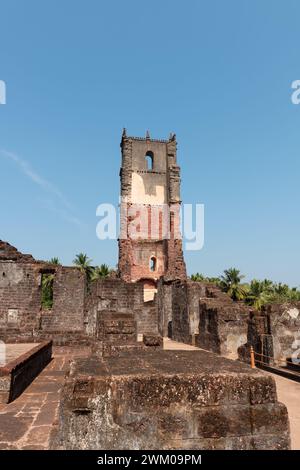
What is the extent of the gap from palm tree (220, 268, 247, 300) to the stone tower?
838cm

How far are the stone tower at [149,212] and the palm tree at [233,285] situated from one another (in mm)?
8377

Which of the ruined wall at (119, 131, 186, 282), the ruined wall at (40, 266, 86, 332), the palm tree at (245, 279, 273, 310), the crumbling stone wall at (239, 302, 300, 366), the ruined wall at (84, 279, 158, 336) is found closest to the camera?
the crumbling stone wall at (239, 302, 300, 366)

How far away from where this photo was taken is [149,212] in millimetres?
34000

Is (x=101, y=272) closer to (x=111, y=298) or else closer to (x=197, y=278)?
(x=197, y=278)

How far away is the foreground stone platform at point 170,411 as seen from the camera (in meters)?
1.98

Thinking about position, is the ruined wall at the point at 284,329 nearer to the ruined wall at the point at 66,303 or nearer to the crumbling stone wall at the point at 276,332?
the crumbling stone wall at the point at 276,332

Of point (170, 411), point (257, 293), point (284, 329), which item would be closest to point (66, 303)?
point (284, 329)

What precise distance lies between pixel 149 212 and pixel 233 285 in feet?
41.1

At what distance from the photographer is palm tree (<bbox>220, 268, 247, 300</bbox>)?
1444 inches

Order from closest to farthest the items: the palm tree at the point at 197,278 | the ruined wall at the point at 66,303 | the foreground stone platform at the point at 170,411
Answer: the foreground stone platform at the point at 170,411 → the ruined wall at the point at 66,303 → the palm tree at the point at 197,278

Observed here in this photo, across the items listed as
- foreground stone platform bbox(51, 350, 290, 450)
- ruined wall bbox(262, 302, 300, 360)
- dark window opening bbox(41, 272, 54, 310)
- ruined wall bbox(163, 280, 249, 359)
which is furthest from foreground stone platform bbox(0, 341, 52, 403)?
dark window opening bbox(41, 272, 54, 310)

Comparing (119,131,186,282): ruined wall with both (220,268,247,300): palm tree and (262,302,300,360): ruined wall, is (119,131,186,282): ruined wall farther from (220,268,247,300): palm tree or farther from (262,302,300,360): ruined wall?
(262,302,300,360): ruined wall

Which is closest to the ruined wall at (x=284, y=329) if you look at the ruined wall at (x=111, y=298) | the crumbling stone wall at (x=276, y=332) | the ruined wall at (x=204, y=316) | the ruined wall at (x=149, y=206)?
the crumbling stone wall at (x=276, y=332)
